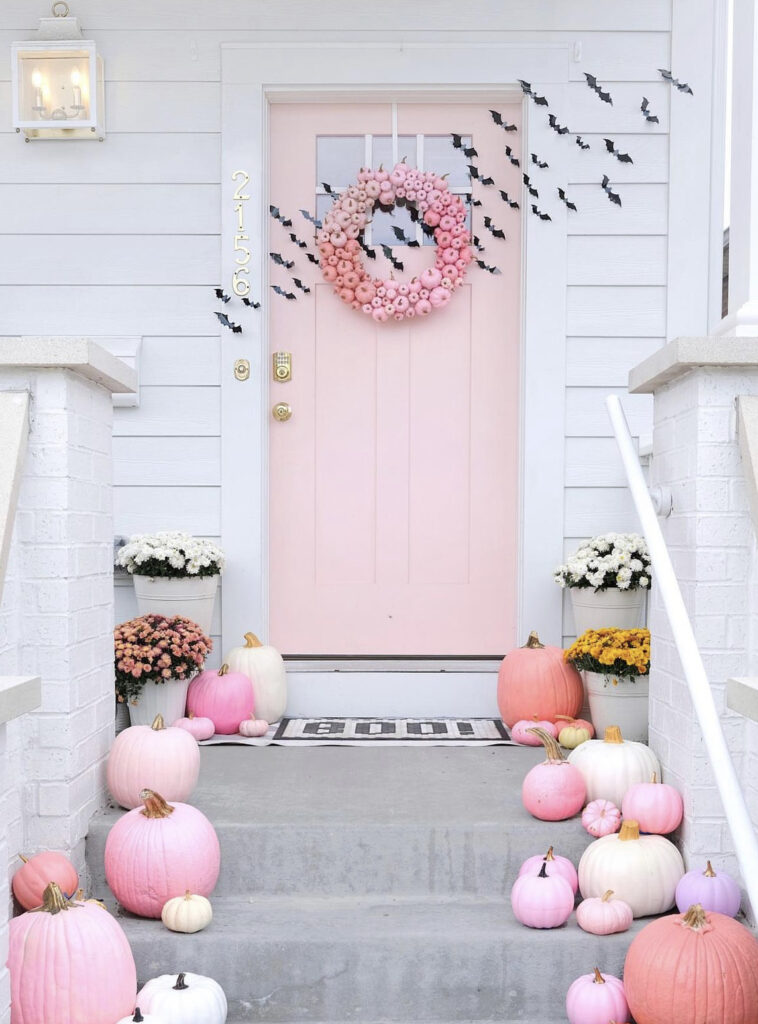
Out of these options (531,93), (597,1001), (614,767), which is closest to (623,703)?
(614,767)

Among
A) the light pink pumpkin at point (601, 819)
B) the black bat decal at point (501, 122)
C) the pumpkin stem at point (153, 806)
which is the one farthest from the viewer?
the black bat decal at point (501, 122)

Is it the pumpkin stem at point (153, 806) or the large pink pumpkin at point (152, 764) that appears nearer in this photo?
the pumpkin stem at point (153, 806)

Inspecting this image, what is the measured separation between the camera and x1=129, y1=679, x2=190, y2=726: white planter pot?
268 centimetres

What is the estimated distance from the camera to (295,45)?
3.13m

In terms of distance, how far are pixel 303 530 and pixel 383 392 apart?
20.8 inches

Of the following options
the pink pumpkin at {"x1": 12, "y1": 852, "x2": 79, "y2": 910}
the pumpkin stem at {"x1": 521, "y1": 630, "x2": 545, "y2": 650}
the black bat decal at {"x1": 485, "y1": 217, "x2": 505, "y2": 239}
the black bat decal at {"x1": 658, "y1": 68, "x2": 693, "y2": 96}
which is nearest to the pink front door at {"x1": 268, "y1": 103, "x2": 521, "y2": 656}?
the black bat decal at {"x1": 485, "y1": 217, "x2": 505, "y2": 239}

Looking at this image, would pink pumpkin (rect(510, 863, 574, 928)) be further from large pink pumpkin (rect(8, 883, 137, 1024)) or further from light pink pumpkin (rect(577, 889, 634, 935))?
large pink pumpkin (rect(8, 883, 137, 1024))

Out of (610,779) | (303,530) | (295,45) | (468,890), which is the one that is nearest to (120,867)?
(468,890)

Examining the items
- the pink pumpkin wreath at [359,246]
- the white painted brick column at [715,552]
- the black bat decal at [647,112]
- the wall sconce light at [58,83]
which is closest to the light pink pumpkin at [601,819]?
the white painted brick column at [715,552]

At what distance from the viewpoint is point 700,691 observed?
4.97ft

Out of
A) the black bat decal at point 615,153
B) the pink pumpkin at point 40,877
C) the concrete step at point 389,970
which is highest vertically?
the black bat decal at point 615,153

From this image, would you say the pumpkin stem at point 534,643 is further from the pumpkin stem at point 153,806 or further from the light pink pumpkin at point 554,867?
the pumpkin stem at point 153,806

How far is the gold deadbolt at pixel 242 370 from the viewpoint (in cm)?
315

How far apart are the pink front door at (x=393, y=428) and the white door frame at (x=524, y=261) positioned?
10 centimetres
